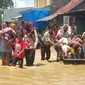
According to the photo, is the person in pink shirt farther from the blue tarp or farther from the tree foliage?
the tree foliage

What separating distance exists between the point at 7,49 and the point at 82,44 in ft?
9.22

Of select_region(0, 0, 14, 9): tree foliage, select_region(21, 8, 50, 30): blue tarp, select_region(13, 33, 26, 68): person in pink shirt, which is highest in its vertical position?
select_region(0, 0, 14, 9): tree foliage

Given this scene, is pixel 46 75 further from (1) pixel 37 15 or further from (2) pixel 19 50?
(1) pixel 37 15

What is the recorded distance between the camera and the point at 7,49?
39.7ft

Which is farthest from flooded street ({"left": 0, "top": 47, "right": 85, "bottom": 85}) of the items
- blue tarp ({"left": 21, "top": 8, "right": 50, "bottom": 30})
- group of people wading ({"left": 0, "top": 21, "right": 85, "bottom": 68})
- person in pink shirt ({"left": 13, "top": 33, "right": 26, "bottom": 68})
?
blue tarp ({"left": 21, "top": 8, "right": 50, "bottom": 30})

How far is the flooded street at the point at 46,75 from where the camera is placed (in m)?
8.70

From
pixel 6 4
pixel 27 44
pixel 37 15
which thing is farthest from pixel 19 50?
pixel 6 4

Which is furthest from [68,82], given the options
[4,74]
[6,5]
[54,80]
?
[6,5]

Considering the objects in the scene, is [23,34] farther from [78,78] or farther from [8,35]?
[78,78]

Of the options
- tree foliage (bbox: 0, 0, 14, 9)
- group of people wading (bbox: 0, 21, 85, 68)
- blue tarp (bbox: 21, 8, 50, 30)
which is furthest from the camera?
tree foliage (bbox: 0, 0, 14, 9)

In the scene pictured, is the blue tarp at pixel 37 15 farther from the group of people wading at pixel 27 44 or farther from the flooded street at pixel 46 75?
the flooded street at pixel 46 75

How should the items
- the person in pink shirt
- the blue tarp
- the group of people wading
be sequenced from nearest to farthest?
the person in pink shirt
the group of people wading
the blue tarp

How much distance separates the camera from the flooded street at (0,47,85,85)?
342 inches

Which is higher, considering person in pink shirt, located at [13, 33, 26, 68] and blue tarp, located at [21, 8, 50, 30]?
blue tarp, located at [21, 8, 50, 30]
